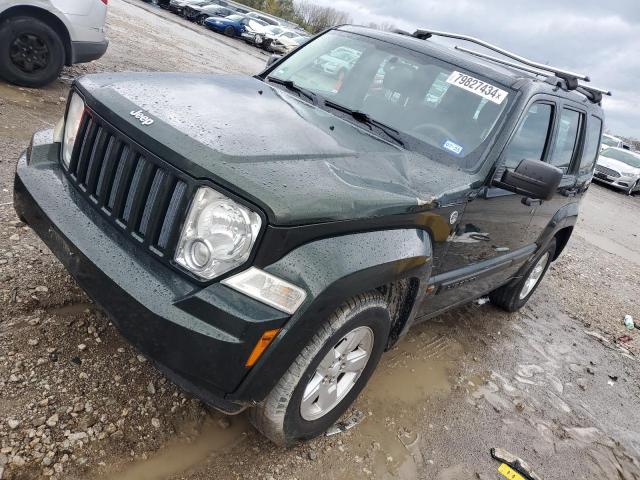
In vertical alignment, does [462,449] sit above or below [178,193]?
below

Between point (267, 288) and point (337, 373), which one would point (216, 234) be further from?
point (337, 373)

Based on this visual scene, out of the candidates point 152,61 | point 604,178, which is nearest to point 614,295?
point 152,61

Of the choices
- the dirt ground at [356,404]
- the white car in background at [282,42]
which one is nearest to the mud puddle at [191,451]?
the dirt ground at [356,404]

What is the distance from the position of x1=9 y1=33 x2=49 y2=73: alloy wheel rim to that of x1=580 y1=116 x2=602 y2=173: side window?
596cm

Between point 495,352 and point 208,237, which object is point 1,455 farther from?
point 495,352

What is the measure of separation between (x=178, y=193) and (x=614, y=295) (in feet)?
20.9

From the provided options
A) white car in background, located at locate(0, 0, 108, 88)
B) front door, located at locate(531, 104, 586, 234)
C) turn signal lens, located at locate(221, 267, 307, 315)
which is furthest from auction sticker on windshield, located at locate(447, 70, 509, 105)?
white car in background, located at locate(0, 0, 108, 88)

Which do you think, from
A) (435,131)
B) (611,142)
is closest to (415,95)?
(435,131)

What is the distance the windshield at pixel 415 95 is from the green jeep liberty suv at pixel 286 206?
0.01 m

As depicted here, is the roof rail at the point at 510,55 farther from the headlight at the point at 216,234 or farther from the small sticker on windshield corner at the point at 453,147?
the headlight at the point at 216,234

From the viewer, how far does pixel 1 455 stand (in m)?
2.00

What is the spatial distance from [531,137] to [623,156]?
18.9m

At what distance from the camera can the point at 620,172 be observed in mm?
17531

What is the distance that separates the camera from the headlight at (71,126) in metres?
2.46
